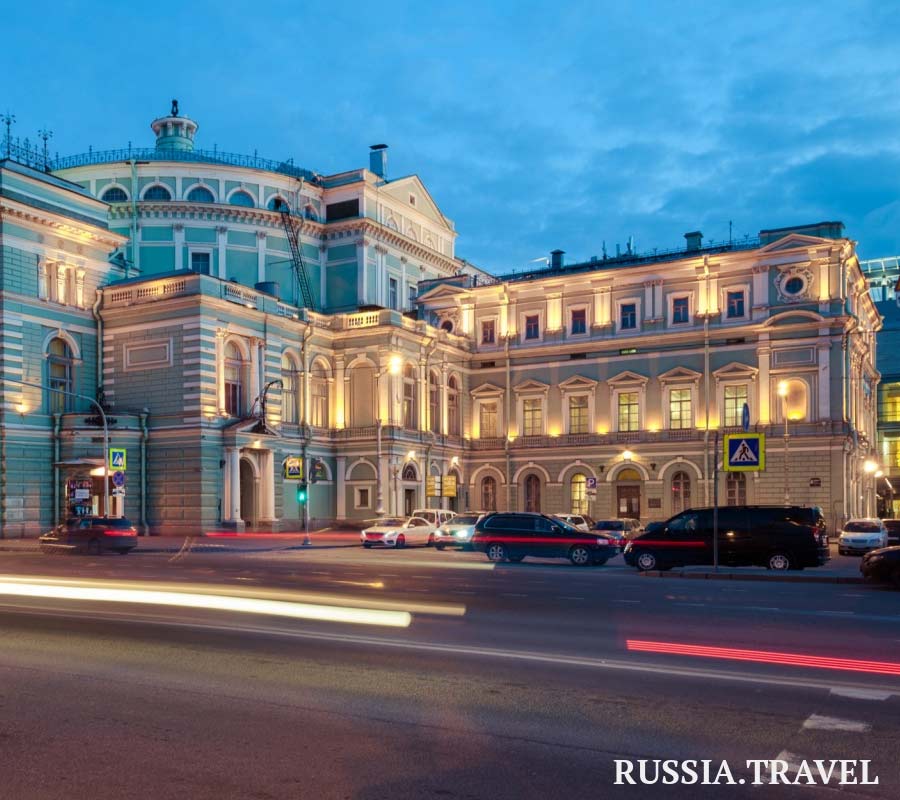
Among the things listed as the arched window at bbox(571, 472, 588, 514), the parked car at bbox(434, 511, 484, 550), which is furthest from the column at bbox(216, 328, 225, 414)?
the arched window at bbox(571, 472, 588, 514)

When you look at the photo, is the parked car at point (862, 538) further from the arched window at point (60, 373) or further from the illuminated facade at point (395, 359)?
the arched window at point (60, 373)

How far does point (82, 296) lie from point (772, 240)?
38.7 meters

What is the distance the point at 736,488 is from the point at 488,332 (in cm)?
1922

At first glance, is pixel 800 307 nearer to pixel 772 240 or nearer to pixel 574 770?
pixel 772 240

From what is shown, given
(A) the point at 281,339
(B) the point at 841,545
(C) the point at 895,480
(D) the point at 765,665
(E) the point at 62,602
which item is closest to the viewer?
(D) the point at 765,665

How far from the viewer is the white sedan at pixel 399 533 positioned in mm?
42219

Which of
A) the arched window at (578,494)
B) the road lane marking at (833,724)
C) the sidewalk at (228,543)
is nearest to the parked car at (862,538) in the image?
the sidewalk at (228,543)

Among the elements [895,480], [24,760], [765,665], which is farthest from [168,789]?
[895,480]

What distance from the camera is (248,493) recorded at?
53.8 metres

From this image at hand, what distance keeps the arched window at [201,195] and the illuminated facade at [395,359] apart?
0.27 ft

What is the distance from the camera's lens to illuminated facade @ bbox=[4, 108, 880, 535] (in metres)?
→ 50.2

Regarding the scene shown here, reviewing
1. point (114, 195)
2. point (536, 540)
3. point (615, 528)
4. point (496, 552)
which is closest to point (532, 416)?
point (615, 528)

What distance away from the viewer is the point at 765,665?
1163 centimetres

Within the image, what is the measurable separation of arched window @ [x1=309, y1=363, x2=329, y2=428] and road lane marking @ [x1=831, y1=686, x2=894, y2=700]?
49.2 m
